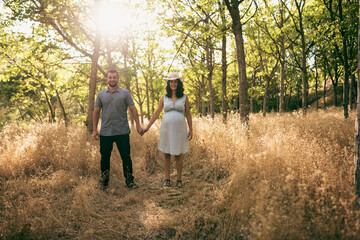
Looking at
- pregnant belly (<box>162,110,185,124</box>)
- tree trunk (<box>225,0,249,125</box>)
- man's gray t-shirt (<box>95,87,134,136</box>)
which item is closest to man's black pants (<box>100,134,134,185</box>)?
man's gray t-shirt (<box>95,87,134,136</box>)

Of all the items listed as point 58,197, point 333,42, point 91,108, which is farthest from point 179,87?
point 333,42

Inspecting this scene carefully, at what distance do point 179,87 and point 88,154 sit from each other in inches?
116

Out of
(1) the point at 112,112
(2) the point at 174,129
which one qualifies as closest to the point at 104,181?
(1) the point at 112,112

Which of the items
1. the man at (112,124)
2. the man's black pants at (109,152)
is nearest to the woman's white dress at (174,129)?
the man at (112,124)

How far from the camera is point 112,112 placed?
386cm

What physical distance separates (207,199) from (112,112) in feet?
7.96

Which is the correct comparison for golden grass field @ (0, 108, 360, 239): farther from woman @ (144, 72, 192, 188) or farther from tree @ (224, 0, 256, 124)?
tree @ (224, 0, 256, 124)

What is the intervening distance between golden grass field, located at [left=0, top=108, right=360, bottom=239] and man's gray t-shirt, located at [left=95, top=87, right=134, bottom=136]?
3.65ft

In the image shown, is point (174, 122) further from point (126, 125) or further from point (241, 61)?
point (241, 61)

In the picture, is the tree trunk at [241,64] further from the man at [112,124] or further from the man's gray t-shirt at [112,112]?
the man's gray t-shirt at [112,112]

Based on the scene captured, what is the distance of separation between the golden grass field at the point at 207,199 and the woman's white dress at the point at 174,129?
2.69 ft

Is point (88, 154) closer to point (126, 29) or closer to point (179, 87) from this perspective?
point (179, 87)

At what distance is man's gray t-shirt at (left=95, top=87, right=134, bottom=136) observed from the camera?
151 inches

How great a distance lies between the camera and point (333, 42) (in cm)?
805
